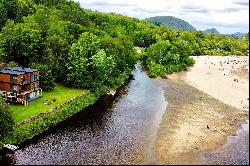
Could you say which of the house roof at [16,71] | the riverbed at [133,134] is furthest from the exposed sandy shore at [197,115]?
the house roof at [16,71]

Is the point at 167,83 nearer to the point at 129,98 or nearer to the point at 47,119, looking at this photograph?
the point at 129,98

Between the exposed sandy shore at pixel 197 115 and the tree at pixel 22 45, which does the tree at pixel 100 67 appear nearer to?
the tree at pixel 22 45

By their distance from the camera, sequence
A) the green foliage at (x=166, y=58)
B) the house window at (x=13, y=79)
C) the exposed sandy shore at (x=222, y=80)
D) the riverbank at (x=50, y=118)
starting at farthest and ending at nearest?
the green foliage at (x=166, y=58), the exposed sandy shore at (x=222, y=80), the house window at (x=13, y=79), the riverbank at (x=50, y=118)

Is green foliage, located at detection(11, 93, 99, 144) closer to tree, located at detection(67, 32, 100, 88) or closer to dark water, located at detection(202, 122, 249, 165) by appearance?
tree, located at detection(67, 32, 100, 88)

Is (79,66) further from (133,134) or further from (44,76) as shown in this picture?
(133,134)

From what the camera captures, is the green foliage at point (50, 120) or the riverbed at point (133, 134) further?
the green foliage at point (50, 120)
